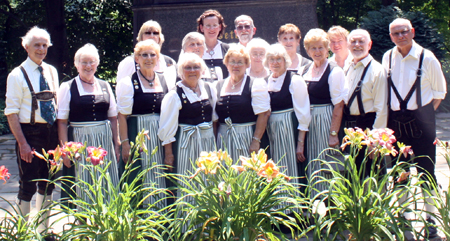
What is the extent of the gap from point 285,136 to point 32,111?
216 cm

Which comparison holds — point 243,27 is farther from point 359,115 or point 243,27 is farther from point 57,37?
point 57,37

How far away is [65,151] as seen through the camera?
320cm

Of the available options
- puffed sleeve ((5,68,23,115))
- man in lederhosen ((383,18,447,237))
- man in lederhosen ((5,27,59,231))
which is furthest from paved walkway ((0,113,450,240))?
puffed sleeve ((5,68,23,115))

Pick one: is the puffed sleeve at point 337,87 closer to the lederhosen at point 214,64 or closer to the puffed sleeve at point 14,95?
the lederhosen at point 214,64

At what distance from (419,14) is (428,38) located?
2.28 ft

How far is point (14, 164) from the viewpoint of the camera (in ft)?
27.3

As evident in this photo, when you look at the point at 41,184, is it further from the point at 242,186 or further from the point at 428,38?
the point at 428,38

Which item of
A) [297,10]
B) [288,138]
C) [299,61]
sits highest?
[297,10]

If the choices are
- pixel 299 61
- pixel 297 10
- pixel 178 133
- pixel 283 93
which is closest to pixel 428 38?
pixel 297 10

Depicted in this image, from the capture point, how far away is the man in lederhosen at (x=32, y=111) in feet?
14.1

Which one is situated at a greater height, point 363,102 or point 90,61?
point 90,61

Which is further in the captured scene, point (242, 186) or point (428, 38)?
point (428, 38)

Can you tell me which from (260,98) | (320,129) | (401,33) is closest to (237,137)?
(260,98)

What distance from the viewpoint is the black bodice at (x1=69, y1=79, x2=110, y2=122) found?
4289 mm
